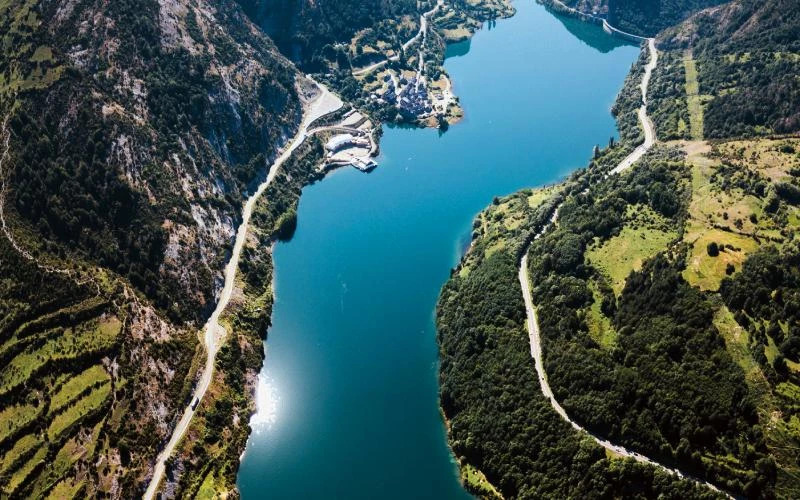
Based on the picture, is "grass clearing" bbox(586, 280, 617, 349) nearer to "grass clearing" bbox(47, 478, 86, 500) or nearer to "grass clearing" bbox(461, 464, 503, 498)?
"grass clearing" bbox(461, 464, 503, 498)

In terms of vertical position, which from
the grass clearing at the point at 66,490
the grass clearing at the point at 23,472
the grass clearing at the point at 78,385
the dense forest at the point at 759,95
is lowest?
the grass clearing at the point at 66,490

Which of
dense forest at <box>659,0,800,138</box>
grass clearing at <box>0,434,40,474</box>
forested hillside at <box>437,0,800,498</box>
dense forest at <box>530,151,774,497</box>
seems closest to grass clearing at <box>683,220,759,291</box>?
forested hillside at <box>437,0,800,498</box>

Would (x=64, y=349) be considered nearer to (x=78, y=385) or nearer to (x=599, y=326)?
(x=78, y=385)

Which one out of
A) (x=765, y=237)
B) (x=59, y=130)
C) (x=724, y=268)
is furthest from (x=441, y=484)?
(x=59, y=130)

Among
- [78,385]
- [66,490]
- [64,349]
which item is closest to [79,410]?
[78,385]

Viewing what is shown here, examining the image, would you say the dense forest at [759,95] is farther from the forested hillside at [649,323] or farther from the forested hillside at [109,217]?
the forested hillside at [109,217]

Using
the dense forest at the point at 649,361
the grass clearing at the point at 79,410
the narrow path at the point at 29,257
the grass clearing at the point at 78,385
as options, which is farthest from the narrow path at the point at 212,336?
the dense forest at the point at 649,361
